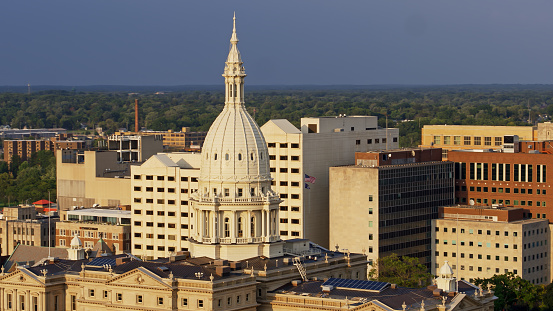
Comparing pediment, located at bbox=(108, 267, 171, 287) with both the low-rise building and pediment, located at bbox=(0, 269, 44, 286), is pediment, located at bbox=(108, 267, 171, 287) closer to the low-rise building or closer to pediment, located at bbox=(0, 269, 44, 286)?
the low-rise building

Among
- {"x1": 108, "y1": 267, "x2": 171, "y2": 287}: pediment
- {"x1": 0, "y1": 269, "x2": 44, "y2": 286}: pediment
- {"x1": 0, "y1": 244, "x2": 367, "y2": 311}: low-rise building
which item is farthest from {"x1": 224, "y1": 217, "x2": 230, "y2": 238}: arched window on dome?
{"x1": 0, "y1": 269, "x2": 44, "y2": 286}: pediment

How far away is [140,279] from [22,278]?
21279 millimetres

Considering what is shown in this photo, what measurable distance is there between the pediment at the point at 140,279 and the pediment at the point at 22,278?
14999mm

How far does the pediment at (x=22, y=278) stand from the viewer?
171 metres

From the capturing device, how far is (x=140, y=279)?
157500mm

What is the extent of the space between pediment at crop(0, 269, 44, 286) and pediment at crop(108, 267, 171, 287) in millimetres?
14999

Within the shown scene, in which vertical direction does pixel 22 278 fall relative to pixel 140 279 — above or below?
below

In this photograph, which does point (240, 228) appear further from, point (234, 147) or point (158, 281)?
point (158, 281)

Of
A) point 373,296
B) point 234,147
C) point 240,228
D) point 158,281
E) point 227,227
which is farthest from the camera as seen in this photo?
point 234,147

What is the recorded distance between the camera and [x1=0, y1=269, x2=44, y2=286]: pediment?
171 metres

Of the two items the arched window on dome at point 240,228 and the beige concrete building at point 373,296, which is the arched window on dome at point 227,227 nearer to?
the arched window on dome at point 240,228

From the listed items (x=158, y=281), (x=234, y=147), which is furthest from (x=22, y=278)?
(x=234, y=147)

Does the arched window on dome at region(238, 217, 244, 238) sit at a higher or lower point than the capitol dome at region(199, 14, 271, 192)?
lower

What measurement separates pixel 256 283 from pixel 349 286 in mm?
9989
